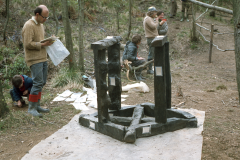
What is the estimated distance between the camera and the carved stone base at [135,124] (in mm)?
3273

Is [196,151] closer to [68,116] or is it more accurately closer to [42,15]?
[68,116]

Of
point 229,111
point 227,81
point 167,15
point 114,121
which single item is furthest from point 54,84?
point 167,15

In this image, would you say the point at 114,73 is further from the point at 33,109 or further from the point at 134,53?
the point at 134,53

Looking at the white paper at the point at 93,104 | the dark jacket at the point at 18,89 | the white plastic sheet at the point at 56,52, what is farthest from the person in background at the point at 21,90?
the white paper at the point at 93,104

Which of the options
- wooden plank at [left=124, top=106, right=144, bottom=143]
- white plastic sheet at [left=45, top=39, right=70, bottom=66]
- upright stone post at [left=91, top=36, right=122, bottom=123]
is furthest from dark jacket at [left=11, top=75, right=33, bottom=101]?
wooden plank at [left=124, top=106, right=144, bottom=143]

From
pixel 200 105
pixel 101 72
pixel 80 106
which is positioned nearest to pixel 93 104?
pixel 80 106

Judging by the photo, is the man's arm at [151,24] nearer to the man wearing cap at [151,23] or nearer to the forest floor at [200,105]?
the man wearing cap at [151,23]

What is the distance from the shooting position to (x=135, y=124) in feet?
11.3

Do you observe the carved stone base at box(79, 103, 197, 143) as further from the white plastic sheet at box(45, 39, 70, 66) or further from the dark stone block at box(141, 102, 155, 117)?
the white plastic sheet at box(45, 39, 70, 66)

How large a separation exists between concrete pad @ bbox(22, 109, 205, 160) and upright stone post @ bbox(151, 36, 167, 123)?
32 cm

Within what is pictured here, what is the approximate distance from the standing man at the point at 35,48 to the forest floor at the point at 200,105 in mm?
389

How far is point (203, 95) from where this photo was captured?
562cm

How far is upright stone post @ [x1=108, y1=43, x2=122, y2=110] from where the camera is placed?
3.89 m

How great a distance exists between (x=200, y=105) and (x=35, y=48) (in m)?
3.34
